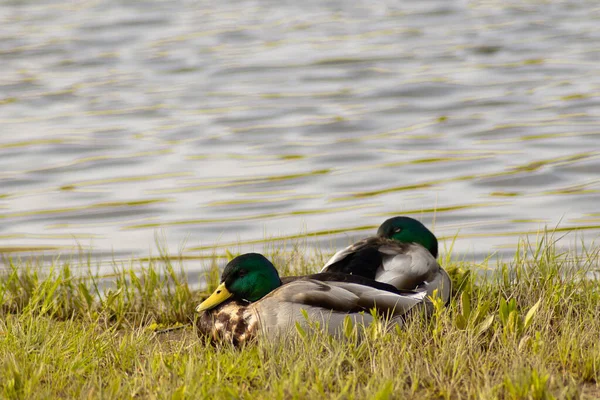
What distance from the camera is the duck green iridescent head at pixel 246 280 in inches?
204

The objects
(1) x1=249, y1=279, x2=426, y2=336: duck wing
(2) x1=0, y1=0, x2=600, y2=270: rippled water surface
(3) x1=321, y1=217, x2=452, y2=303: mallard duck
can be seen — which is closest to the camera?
(1) x1=249, y1=279, x2=426, y2=336: duck wing

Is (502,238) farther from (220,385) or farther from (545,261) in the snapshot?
(220,385)

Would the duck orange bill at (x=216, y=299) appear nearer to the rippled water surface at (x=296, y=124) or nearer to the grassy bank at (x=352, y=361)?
the grassy bank at (x=352, y=361)

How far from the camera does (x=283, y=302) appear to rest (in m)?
4.88

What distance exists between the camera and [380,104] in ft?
43.4

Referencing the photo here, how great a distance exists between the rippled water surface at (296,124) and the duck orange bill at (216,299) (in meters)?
2.58

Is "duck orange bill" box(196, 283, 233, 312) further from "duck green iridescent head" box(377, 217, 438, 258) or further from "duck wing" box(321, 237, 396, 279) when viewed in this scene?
"duck green iridescent head" box(377, 217, 438, 258)

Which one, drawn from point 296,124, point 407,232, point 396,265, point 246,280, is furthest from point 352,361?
point 296,124

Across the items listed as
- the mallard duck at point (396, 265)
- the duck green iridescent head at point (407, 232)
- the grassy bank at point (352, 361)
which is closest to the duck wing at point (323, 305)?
the grassy bank at point (352, 361)

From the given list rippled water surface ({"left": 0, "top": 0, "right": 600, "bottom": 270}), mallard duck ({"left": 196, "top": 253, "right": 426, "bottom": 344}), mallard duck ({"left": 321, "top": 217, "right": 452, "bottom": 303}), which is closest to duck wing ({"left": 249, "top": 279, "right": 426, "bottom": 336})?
mallard duck ({"left": 196, "top": 253, "right": 426, "bottom": 344})

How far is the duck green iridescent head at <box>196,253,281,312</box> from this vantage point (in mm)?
5172

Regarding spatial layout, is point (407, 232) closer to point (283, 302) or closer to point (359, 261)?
point (359, 261)

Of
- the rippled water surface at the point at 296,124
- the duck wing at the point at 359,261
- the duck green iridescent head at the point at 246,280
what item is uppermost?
the duck green iridescent head at the point at 246,280

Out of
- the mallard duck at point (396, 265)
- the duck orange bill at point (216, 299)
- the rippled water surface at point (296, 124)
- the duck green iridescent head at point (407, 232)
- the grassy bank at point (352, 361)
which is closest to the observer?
the grassy bank at point (352, 361)
